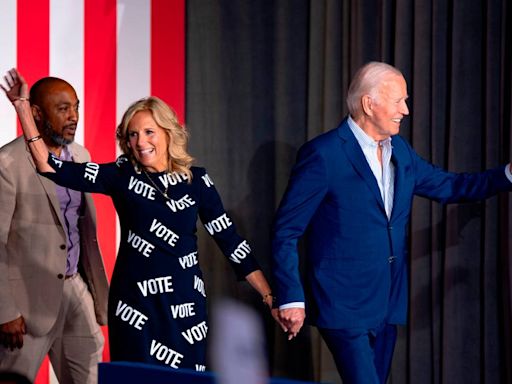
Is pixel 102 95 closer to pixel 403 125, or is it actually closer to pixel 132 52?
pixel 132 52

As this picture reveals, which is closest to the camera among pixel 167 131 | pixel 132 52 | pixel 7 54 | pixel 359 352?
pixel 359 352

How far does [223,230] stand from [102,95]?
4.60 feet

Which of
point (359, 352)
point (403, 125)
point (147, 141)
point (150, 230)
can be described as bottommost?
point (359, 352)

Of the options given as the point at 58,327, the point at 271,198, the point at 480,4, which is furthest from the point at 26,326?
the point at 480,4

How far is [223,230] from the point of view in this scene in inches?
121

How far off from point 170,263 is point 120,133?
0.48 meters

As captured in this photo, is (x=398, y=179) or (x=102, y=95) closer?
(x=398, y=179)

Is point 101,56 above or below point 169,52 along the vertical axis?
below

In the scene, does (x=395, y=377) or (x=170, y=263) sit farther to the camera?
(x=395, y=377)

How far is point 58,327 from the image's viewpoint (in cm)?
346

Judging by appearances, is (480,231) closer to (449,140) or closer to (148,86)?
(449,140)

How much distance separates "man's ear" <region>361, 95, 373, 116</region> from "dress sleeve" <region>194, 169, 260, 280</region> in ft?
1.89

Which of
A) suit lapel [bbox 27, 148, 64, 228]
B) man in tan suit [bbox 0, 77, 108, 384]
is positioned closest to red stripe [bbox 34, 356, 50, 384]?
man in tan suit [bbox 0, 77, 108, 384]

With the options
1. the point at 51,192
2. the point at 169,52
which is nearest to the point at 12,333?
the point at 51,192
